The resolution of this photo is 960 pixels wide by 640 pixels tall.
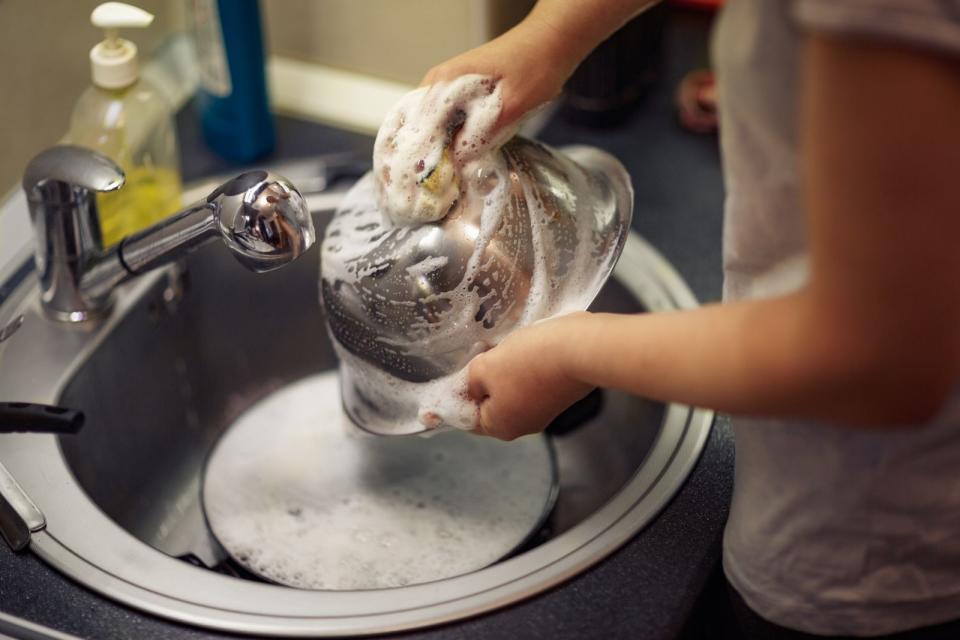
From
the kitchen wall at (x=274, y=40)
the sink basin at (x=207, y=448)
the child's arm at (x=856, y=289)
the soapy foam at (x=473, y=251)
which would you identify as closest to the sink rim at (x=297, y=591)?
the sink basin at (x=207, y=448)

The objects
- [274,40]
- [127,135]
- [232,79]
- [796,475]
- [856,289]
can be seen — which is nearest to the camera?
[856,289]

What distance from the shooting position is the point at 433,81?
2.37 ft

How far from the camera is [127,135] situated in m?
0.94

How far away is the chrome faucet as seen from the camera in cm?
71

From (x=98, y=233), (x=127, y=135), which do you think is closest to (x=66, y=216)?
(x=98, y=233)

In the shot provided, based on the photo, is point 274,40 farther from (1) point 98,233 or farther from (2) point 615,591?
(2) point 615,591

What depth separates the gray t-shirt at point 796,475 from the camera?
505 millimetres

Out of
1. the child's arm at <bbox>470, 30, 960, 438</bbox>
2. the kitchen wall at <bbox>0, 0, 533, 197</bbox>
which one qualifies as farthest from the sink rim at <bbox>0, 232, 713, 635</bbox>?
the kitchen wall at <bbox>0, 0, 533, 197</bbox>

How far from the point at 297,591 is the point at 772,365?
37 centimetres

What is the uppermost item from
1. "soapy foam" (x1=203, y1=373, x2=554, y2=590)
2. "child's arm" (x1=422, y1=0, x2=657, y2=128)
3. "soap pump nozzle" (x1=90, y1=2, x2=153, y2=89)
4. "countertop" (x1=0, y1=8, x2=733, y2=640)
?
"child's arm" (x1=422, y1=0, x2=657, y2=128)

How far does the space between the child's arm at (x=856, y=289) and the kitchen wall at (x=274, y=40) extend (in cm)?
63

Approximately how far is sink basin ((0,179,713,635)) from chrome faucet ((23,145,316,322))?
0.16 ft

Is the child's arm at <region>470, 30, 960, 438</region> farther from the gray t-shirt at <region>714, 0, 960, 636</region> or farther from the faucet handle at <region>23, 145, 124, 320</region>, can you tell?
the faucet handle at <region>23, 145, 124, 320</region>

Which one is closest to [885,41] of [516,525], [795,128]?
[795,128]
